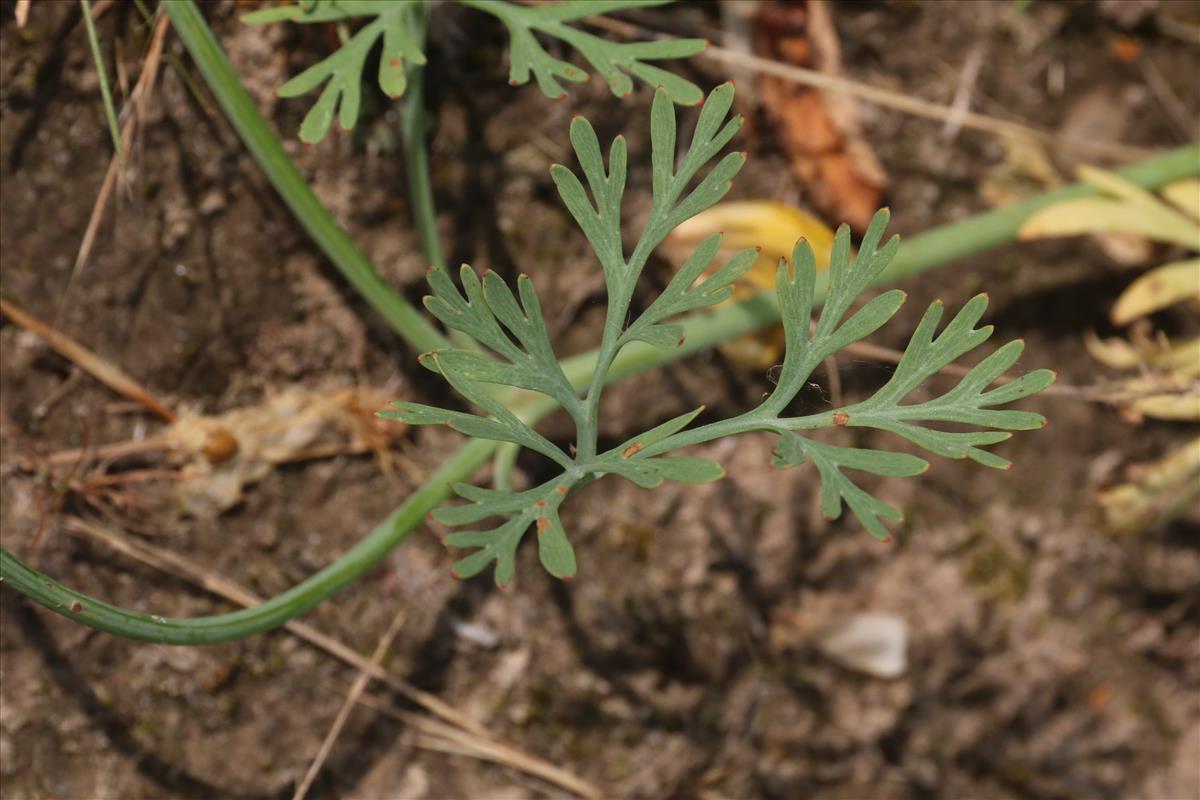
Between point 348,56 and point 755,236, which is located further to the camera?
point 755,236

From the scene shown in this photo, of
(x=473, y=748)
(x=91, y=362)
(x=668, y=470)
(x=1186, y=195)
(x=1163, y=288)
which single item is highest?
(x=91, y=362)

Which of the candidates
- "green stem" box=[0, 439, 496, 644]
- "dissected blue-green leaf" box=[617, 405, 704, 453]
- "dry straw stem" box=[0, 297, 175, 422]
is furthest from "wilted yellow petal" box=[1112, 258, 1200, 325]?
"dry straw stem" box=[0, 297, 175, 422]

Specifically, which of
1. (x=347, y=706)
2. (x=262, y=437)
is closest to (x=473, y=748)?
(x=347, y=706)

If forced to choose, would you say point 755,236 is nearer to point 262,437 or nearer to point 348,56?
point 348,56

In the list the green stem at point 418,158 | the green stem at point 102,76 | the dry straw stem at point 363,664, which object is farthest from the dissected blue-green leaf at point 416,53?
the dry straw stem at point 363,664

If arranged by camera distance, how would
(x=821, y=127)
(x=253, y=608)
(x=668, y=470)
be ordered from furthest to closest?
1. (x=821, y=127)
2. (x=253, y=608)
3. (x=668, y=470)

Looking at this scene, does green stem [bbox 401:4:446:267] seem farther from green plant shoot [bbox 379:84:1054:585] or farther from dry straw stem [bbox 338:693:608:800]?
dry straw stem [bbox 338:693:608:800]

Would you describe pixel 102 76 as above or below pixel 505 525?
above
